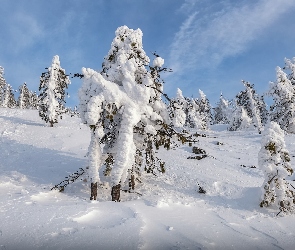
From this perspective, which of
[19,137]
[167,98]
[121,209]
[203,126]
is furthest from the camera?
[203,126]

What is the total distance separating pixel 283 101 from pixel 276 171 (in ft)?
99.1

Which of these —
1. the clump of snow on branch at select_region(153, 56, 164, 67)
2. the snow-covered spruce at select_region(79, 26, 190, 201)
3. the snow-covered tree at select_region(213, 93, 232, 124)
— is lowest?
the snow-covered spruce at select_region(79, 26, 190, 201)

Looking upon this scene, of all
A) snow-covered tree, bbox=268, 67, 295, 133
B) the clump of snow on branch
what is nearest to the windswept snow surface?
the clump of snow on branch

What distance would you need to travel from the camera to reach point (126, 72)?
498 inches

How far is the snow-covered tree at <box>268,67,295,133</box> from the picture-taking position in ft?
124

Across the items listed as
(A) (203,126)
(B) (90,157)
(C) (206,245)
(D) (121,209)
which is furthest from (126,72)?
(A) (203,126)

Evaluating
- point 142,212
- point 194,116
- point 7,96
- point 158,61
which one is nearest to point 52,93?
point 158,61

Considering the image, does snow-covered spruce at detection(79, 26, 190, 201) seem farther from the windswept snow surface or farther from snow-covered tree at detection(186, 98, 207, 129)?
snow-covered tree at detection(186, 98, 207, 129)

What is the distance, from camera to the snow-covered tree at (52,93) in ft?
113

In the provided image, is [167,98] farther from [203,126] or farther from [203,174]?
[203,126]

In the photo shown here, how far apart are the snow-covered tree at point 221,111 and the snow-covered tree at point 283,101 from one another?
4256cm

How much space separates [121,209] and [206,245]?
3.49 metres

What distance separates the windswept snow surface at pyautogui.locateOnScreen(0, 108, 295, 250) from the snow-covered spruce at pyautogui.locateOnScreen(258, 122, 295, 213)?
1.95 ft

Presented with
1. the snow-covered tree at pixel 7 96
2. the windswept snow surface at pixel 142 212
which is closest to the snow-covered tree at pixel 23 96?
the snow-covered tree at pixel 7 96
